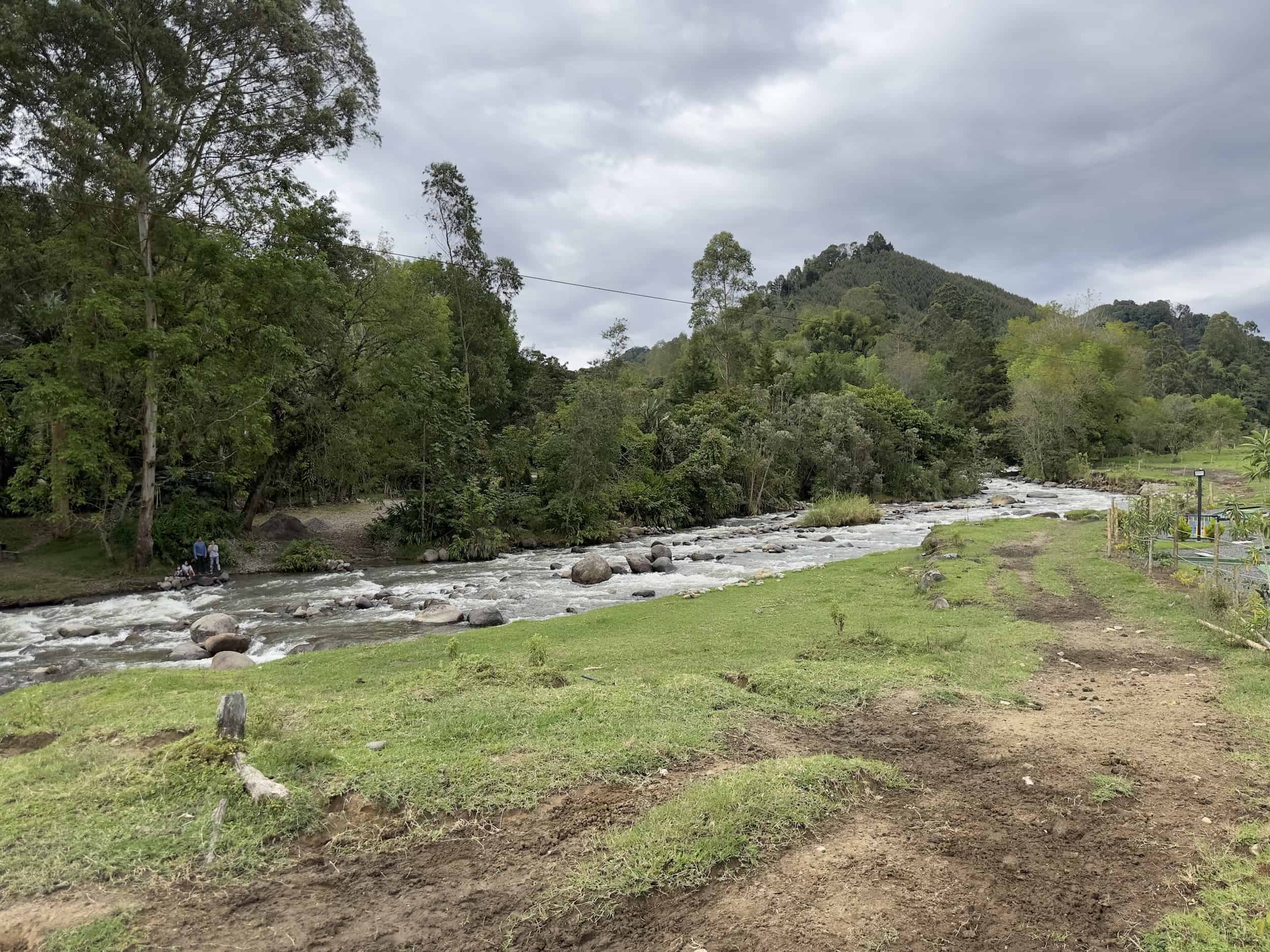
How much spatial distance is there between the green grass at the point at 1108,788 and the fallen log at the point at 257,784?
5.27m

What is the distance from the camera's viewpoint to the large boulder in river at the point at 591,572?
18.1 metres

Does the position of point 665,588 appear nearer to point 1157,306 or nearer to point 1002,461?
point 1002,461

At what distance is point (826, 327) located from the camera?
3290 inches

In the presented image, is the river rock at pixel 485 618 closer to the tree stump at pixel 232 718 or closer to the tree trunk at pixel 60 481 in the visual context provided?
the tree stump at pixel 232 718

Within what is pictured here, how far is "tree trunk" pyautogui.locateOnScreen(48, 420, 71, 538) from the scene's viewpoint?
693 inches

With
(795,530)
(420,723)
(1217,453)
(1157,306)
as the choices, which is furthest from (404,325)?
(1157,306)

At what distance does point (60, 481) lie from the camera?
17578 mm

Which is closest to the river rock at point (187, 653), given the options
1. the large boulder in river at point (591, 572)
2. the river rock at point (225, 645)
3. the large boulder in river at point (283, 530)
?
the river rock at point (225, 645)

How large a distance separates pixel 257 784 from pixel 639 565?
15.5 meters

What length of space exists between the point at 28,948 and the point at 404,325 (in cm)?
2406

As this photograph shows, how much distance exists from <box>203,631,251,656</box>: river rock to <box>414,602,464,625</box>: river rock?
3.08 meters

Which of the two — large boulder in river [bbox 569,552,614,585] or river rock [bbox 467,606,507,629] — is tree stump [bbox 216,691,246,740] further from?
large boulder in river [bbox 569,552,614,585]

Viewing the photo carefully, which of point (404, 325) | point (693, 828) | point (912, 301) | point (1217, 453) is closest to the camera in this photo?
point (693, 828)

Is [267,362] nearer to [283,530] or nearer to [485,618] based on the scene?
[283,530]
